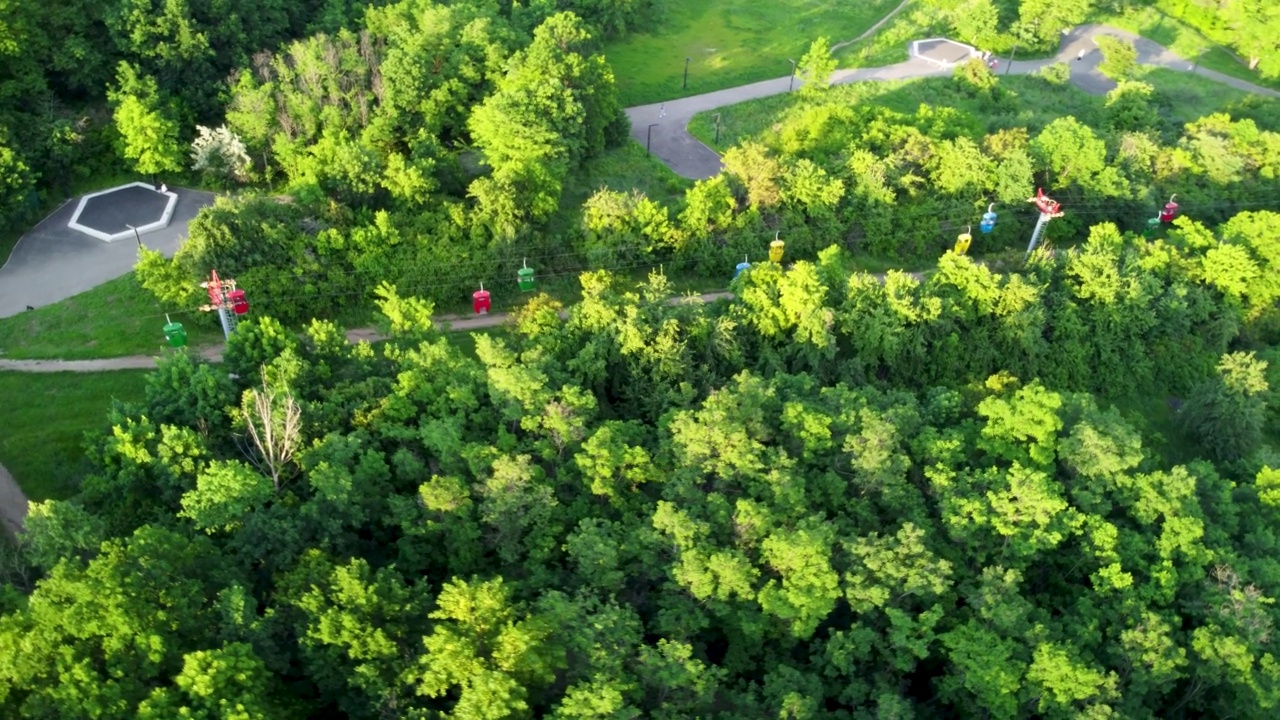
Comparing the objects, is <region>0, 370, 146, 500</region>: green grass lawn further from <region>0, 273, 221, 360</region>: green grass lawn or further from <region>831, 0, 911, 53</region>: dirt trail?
<region>831, 0, 911, 53</region>: dirt trail

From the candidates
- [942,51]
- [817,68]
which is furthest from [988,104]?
[817,68]

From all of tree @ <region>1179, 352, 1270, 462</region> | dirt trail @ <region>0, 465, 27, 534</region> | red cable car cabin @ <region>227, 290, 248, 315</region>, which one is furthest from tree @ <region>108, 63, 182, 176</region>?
tree @ <region>1179, 352, 1270, 462</region>

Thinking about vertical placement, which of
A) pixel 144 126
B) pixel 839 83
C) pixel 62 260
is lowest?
pixel 839 83

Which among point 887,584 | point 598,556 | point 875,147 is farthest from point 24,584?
point 875,147

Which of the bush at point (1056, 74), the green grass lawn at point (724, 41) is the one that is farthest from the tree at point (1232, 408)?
the green grass lawn at point (724, 41)

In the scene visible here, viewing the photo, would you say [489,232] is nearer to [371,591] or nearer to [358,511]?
[358,511]

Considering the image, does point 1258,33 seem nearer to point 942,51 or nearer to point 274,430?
point 942,51
